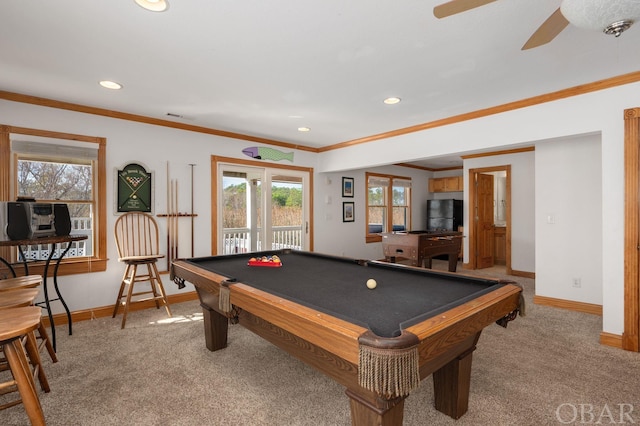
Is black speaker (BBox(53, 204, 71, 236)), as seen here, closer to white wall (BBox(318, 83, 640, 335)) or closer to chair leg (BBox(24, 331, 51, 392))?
chair leg (BBox(24, 331, 51, 392))

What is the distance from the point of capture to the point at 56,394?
80.7 inches

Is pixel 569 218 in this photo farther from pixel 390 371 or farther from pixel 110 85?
pixel 110 85

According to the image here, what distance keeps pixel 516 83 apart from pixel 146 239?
167 inches

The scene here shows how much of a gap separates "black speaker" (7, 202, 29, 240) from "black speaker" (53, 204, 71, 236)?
0.22 meters

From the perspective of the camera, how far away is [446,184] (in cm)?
786

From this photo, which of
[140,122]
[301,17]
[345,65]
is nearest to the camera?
[301,17]

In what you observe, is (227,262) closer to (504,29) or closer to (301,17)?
(301,17)

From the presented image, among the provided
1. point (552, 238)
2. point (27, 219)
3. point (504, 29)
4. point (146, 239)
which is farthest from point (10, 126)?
point (552, 238)

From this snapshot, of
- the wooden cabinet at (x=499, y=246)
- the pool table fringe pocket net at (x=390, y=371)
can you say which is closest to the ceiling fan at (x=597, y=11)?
the pool table fringe pocket net at (x=390, y=371)

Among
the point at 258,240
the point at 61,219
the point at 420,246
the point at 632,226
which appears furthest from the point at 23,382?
the point at 420,246

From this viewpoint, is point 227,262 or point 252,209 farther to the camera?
point 252,209

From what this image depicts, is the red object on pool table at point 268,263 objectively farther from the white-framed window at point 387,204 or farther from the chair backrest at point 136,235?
the white-framed window at point 387,204

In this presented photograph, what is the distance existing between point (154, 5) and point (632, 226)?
3.78m

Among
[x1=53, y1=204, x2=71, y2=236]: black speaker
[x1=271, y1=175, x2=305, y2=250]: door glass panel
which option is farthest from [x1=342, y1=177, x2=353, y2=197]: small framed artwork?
[x1=53, y1=204, x2=71, y2=236]: black speaker
